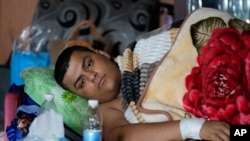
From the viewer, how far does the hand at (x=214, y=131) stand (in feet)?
4.56

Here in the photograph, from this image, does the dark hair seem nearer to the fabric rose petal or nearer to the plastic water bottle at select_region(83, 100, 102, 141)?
the plastic water bottle at select_region(83, 100, 102, 141)

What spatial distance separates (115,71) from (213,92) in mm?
404

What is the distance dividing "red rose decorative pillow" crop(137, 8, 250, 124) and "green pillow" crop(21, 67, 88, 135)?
0.28m

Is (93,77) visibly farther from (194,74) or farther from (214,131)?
(214,131)

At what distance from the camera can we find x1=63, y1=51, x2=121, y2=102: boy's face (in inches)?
68.8

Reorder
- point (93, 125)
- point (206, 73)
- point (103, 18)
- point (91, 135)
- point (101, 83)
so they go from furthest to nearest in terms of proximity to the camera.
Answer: point (103, 18) < point (101, 83) < point (206, 73) < point (93, 125) < point (91, 135)

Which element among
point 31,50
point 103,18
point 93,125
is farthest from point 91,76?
point 31,50

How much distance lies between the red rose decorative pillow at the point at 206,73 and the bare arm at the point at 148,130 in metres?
0.09

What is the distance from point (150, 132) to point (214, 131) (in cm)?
21

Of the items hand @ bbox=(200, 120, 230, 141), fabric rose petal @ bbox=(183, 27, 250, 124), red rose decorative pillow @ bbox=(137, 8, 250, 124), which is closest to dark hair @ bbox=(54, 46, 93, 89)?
red rose decorative pillow @ bbox=(137, 8, 250, 124)

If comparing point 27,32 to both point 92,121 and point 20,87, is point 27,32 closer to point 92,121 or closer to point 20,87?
point 20,87

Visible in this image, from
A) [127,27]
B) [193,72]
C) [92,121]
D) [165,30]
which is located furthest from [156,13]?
[92,121]

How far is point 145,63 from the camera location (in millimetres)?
1724

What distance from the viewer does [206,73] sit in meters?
1.58
